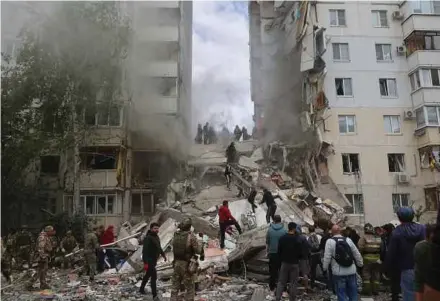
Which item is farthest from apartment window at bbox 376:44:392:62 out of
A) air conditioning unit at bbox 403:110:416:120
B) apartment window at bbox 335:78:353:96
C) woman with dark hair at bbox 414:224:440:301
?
woman with dark hair at bbox 414:224:440:301

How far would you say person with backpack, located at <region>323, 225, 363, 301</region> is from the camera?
5.52 m

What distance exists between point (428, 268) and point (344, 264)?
2971 mm

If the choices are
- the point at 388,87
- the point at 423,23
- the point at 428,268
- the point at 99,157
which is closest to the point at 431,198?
the point at 388,87

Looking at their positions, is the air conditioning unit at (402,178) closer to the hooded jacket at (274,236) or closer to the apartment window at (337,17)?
the apartment window at (337,17)

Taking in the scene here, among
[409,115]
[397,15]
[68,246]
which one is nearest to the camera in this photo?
[68,246]

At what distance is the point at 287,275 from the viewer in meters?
6.79

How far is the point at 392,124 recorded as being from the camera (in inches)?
965

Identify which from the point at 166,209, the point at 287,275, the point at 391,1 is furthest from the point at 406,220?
the point at 391,1

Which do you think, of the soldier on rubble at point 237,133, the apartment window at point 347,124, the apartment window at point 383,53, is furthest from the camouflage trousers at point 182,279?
the soldier on rubble at point 237,133

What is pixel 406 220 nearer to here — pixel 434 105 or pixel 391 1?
pixel 434 105

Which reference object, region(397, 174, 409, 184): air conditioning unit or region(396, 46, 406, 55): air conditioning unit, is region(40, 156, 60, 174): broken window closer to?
region(397, 174, 409, 184): air conditioning unit

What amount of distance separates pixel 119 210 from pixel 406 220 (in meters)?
19.8

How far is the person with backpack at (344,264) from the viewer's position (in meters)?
5.52

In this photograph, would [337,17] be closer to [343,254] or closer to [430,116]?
[430,116]
